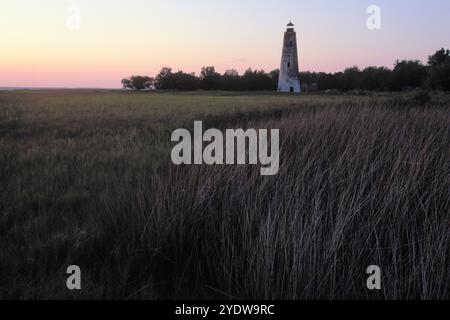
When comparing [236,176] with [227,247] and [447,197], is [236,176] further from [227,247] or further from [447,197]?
[447,197]

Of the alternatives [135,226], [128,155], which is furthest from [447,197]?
[128,155]

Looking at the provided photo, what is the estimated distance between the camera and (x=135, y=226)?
11.6 feet

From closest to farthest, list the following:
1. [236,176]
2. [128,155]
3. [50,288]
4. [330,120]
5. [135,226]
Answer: [50,288], [135,226], [236,176], [128,155], [330,120]

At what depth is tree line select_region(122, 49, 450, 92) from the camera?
51.4 meters

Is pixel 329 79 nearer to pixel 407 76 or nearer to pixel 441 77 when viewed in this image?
pixel 407 76

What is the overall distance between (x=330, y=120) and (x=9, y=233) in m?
5.35

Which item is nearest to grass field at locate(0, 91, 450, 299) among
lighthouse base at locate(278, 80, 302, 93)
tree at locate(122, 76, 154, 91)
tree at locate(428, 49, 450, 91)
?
tree at locate(428, 49, 450, 91)

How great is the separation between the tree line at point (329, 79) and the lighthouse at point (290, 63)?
9075mm

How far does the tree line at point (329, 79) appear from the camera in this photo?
51372 mm

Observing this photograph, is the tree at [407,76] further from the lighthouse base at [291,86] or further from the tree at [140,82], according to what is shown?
the tree at [140,82]

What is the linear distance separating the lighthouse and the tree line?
9.07m

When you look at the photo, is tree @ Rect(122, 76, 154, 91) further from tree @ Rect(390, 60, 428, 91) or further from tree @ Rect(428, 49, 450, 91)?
tree @ Rect(428, 49, 450, 91)

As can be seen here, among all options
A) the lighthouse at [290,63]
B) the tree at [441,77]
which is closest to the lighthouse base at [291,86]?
the lighthouse at [290,63]

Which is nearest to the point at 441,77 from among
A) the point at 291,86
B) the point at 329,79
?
the point at 291,86
